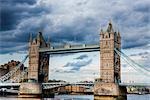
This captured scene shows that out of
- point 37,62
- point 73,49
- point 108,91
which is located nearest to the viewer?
point 108,91

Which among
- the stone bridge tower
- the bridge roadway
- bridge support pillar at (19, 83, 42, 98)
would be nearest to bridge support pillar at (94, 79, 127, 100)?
the bridge roadway

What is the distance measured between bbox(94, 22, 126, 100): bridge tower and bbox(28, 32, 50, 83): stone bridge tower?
1228cm

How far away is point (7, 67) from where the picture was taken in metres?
102

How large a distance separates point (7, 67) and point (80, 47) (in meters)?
50.8

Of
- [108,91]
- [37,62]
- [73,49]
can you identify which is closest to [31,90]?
[37,62]

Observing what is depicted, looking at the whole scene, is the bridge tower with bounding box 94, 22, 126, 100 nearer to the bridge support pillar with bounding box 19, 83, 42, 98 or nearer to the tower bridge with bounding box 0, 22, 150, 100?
the tower bridge with bounding box 0, 22, 150, 100

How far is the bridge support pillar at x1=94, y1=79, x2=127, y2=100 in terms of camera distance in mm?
49844

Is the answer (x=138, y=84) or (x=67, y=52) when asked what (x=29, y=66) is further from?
(x=138, y=84)

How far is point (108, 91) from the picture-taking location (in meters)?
50.1

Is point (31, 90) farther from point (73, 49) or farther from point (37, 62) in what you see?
point (73, 49)

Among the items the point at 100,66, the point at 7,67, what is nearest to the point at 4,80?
the point at 100,66

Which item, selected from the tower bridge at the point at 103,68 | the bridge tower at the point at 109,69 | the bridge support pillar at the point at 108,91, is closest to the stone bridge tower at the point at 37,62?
the tower bridge at the point at 103,68

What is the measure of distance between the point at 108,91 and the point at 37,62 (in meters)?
16.0

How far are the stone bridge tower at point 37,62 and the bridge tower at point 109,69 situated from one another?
1228 centimetres
